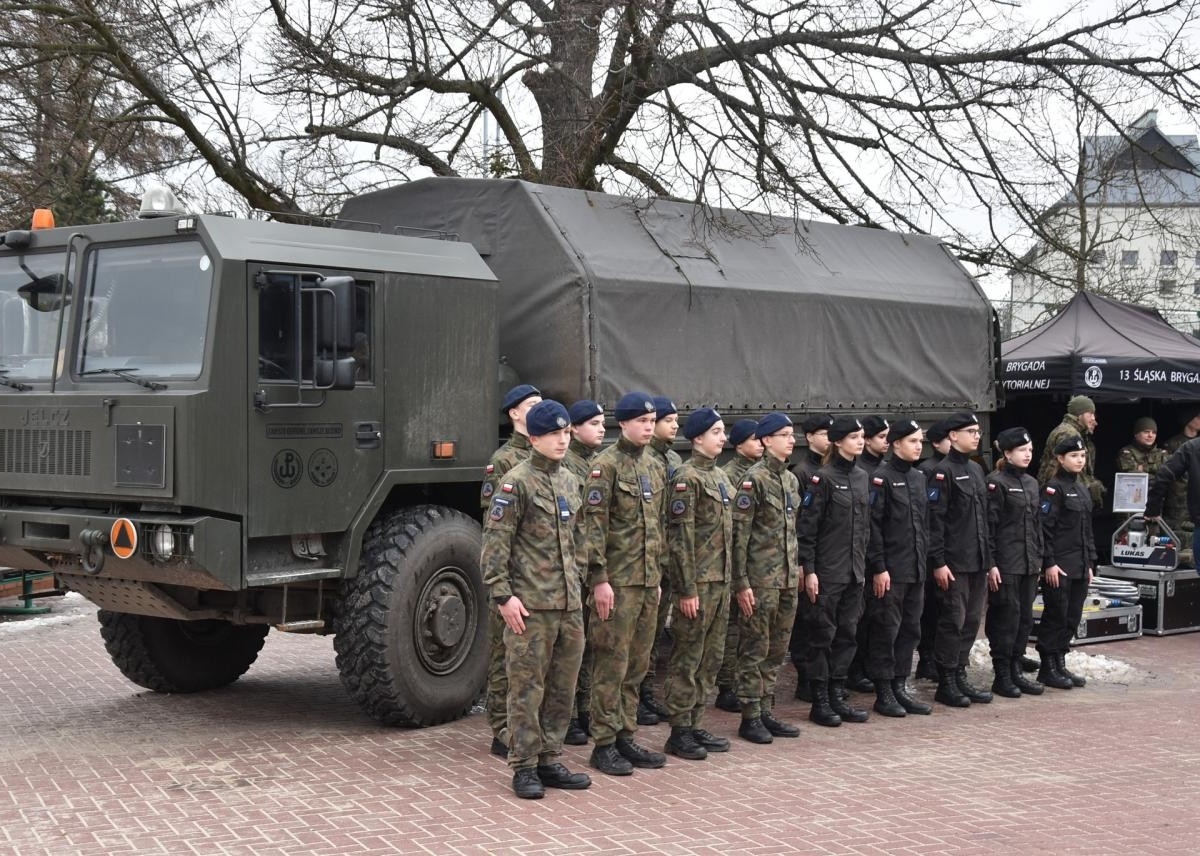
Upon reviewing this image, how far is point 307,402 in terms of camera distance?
7.76 meters

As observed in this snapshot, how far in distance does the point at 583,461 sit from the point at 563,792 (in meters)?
1.93

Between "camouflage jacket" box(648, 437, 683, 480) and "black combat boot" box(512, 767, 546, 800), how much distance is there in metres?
1.93

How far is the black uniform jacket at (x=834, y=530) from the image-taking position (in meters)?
8.77

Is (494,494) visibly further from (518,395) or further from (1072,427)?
(1072,427)

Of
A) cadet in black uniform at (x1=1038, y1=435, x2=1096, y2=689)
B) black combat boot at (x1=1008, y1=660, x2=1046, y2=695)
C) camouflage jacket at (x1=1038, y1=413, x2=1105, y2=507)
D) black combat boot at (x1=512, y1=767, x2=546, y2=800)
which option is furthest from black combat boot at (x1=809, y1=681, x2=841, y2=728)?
camouflage jacket at (x1=1038, y1=413, x2=1105, y2=507)

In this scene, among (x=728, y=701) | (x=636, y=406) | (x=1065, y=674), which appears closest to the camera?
(x=636, y=406)

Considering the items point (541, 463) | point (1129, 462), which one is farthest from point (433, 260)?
point (1129, 462)

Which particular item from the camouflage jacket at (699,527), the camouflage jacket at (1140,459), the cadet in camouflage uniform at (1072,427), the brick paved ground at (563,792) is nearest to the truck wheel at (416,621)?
the brick paved ground at (563,792)

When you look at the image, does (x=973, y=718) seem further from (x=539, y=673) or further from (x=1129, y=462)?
(x=1129, y=462)

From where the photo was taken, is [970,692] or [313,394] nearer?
[313,394]

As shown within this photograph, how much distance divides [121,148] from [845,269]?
7.53m

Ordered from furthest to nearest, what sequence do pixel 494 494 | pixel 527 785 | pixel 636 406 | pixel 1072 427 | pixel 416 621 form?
pixel 1072 427 < pixel 416 621 < pixel 636 406 < pixel 494 494 < pixel 527 785

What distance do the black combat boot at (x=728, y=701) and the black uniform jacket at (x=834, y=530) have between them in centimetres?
97

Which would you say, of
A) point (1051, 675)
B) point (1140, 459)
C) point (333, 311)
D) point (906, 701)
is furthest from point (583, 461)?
point (1140, 459)
